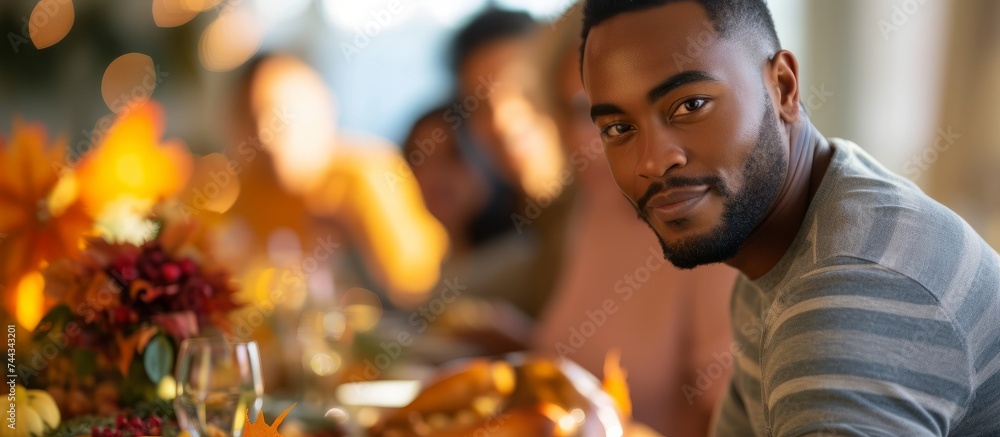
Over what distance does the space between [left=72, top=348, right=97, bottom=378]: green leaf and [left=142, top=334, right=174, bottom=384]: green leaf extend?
0.05m

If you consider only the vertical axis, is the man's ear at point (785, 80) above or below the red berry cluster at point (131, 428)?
above

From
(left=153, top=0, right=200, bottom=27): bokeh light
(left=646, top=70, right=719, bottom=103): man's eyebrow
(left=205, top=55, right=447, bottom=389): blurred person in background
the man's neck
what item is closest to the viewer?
(left=646, top=70, right=719, bottom=103): man's eyebrow

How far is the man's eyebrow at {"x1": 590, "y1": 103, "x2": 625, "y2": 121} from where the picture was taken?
954mm

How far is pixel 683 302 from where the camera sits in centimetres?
206

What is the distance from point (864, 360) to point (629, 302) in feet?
4.65

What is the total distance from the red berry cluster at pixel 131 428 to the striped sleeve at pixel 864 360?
633 mm

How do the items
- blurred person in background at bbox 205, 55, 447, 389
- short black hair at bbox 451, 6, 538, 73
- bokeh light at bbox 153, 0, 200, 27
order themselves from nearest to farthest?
short black hair at bbox 451, 6, 538, 73
blurred person in background at bbox 205, 55, 447, 389
bokeh light at bbox 153, 0, 200, 27

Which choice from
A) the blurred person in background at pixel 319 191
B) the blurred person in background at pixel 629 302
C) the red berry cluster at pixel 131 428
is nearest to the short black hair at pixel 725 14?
→ the red berry cluster at pixel 131 428

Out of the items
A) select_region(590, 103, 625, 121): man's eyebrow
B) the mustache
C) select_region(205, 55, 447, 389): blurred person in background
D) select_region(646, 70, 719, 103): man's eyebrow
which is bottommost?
select_region(205, 55, 447, 389): blurred person in background

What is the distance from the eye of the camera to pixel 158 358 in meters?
1.07

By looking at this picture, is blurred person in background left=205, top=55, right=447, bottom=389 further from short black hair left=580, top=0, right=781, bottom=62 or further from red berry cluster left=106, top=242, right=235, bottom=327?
short black hair left=580, top=0, right=781, bottom=62

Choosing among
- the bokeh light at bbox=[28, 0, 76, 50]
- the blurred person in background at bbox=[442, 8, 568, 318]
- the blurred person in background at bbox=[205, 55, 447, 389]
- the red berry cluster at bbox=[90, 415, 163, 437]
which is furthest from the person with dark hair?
the bokeh light at bbox=[28, 0, 76, 50]

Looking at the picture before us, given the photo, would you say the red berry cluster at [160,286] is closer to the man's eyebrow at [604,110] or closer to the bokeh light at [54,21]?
the man's eyebrow at [604,110]

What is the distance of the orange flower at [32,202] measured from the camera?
106cm
